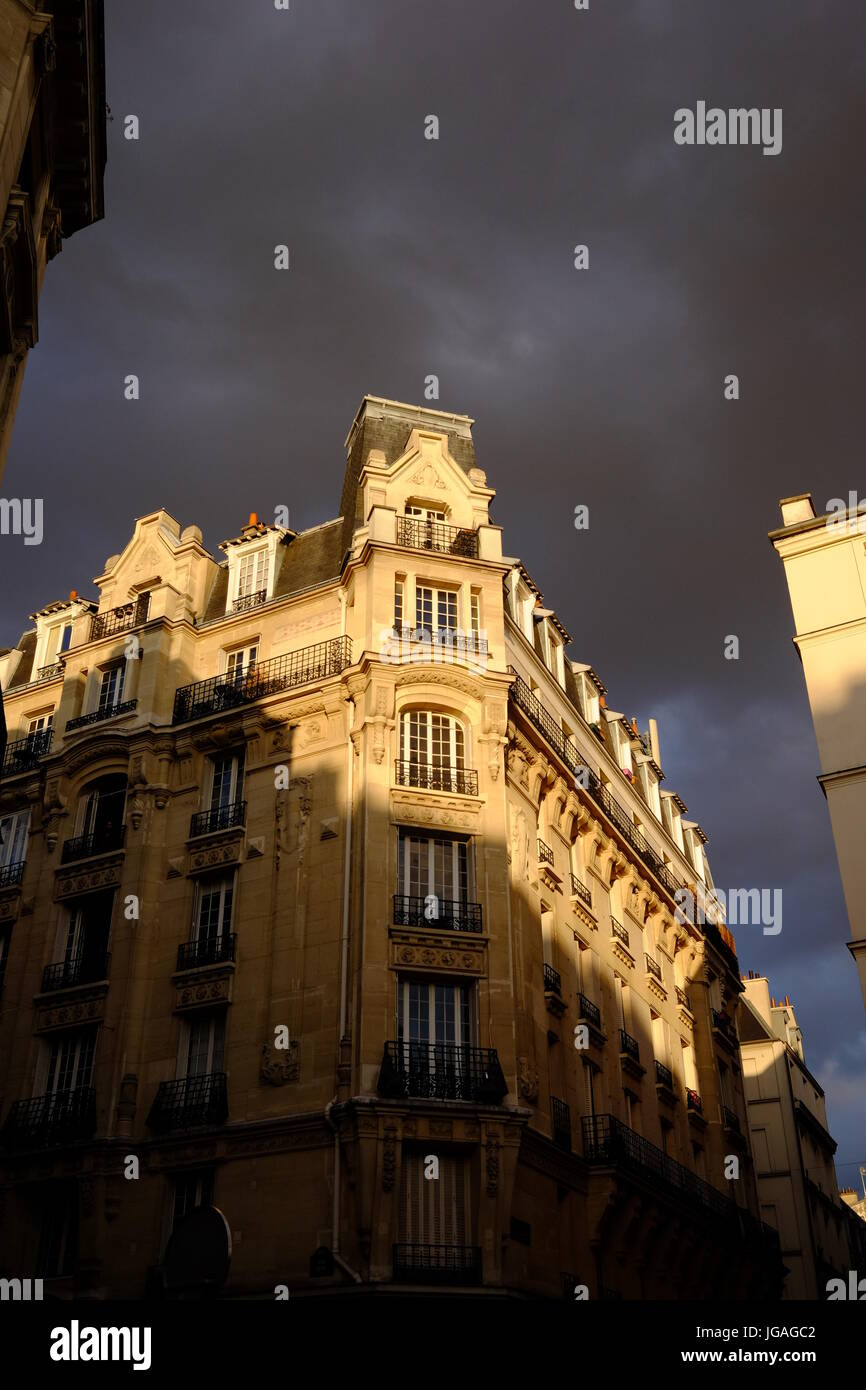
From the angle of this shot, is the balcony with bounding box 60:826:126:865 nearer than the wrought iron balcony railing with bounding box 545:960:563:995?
No

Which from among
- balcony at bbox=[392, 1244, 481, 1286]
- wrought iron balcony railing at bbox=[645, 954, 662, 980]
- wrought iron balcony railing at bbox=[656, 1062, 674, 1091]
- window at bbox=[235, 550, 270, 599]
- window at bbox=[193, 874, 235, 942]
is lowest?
balcony at bbox=[392, 1244, 481, 1286]

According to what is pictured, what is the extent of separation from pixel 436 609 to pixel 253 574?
7161 millimetres

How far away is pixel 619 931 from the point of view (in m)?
40.8

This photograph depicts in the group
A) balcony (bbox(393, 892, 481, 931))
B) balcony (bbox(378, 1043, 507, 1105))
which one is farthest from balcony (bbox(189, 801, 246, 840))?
balcony (bbox(378, 1043, 507, 1105))

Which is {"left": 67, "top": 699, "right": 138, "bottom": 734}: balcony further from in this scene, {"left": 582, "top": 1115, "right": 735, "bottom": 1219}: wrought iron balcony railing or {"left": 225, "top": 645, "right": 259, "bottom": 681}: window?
{"left": 582, "top": 1115, "right": 735, "bottom": 1219}: wrought iron balcony railing

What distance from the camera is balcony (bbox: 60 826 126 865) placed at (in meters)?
34.9

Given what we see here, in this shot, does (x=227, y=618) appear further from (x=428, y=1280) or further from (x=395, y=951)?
(x=428, y=1280)

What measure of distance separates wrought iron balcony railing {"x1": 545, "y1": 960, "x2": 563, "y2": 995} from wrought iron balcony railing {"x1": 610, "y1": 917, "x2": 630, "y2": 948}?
618 cm

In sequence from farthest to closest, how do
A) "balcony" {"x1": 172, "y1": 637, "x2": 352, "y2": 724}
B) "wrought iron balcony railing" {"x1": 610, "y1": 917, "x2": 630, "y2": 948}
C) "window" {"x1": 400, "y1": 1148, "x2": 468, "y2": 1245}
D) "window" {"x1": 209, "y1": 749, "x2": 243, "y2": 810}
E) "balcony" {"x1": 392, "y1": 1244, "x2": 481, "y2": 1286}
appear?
"wrought iron balcony railing" {"x1": 610, "y1": 917, "x2": 630, "y2": 948} < "window" {"x1": 209, "y1": 749, "x2": 243, "y2": 810} < "balcony" {"x1": 172, "y1": 637, "x2": 352, "y2": 724} < "window" {"x1": 400, "y1": 1148, "x2": 468, "y2": 1245} < "balcony" {"x1": 392, "y1": 1244, "x2": 481, "y2": 1286}

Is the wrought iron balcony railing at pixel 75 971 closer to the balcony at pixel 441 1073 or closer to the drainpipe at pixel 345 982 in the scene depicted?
the drainpipe at pixel 345 982

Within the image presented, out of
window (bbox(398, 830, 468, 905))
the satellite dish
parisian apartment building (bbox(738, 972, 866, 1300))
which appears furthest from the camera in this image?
parisian apartment building (bbox(738, 972, 866, 1300))

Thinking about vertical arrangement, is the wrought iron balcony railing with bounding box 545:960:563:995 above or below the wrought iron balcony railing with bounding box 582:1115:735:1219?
above

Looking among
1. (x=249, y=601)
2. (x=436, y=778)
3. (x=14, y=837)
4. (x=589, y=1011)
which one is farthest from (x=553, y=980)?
(x=14, y=837)

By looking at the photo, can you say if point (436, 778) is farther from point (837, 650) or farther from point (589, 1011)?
point (837, 650)
